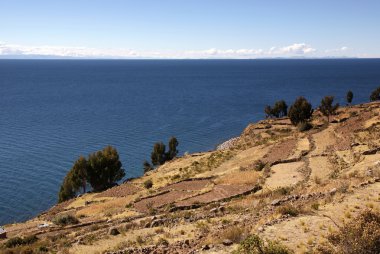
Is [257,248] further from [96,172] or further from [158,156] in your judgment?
[158,156]

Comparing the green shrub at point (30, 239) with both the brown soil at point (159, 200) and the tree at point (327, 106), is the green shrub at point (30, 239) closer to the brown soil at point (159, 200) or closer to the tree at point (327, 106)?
the brown soil at point (159, 200)

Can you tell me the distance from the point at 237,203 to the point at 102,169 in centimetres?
3334

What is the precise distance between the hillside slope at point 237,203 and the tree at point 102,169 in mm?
6690

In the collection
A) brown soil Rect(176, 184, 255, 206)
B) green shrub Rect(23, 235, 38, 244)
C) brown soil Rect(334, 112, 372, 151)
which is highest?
brown soil Rect(334, 112, 372, 151)

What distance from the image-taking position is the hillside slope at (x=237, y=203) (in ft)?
65.6

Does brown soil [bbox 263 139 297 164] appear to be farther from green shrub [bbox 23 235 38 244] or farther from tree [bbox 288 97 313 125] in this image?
green shrub [bbox 23 235 38 244]

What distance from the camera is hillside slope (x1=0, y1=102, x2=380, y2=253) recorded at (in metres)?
20.0

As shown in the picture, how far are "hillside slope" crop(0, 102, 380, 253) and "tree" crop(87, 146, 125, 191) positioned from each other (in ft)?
21.9

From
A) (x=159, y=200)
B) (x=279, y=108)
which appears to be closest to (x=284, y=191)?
(x=159, y=200)

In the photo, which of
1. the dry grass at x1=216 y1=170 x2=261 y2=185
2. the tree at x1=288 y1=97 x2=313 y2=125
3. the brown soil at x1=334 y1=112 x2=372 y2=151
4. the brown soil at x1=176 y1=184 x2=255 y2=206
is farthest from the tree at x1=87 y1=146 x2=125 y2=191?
the tree at x1=288 y1=97 x2=313 y2=125

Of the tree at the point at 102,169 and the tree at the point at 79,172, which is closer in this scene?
the tree at the point at 79,172

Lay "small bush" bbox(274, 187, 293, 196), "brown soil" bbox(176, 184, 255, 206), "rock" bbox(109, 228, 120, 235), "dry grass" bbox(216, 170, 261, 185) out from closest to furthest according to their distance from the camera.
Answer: "rock" bbox(109, 228, 120, 235) < "small bush" bbox(274, 187, 293, 196) < "brown soil" bbox(176, 184, 255, 206) < "dry grass" bbox(216, 170, 261, 185)

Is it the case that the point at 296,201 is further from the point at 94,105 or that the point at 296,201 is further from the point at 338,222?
the point at 94,105

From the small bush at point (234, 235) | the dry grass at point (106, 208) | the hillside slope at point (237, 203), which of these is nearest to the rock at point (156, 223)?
the hillside slope at point (237, 203)
